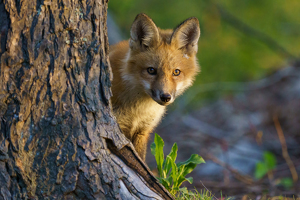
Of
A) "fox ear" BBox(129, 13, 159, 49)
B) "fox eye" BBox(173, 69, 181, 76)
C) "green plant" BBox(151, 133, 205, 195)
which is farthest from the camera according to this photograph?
"fox eye" BBox(173, 69, 181, 76)

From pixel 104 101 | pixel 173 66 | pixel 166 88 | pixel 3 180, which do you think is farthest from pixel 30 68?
pixel 173 66

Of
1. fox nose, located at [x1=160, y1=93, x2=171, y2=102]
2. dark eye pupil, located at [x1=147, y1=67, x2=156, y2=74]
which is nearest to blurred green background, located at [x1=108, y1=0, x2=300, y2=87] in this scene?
dark eye pupil, located at [x1=147, y1=67, x2=156, y2=74]

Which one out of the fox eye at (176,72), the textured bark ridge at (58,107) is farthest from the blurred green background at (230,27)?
the textured bark ridge at (58,107)

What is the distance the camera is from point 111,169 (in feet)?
9.06

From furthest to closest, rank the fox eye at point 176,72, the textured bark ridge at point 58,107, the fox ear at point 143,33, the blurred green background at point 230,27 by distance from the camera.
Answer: the blurred green background at point 230,27 → the fox eye at point 176,72 → the fox ear at point 143,33 → the textured bark ridge at point 58,107

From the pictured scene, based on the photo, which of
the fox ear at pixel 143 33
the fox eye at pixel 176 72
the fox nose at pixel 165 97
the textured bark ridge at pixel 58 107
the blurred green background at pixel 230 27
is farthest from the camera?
the blurred green background at pixel 230 27

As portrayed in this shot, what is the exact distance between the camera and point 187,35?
4.17 metres

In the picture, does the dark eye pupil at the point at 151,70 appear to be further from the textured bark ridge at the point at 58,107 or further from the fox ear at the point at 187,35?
the textured bark ridge at the point at 58,107

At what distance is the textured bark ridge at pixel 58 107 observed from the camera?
240cm

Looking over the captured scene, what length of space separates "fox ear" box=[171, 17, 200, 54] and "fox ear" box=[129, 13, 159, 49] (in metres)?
0.26

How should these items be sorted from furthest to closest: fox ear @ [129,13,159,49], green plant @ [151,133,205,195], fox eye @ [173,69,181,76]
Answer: fox eye @ [173,69,181,76] < fox ear @ [129,13,159,49] < green plant @ [151,133,205,195]

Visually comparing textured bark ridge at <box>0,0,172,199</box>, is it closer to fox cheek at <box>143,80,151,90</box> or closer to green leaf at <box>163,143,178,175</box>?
green leaf at <box>163,143,178,175</box>

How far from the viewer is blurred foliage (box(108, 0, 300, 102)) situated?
410 inches

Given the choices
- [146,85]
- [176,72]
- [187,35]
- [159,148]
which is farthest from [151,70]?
[159,148]
